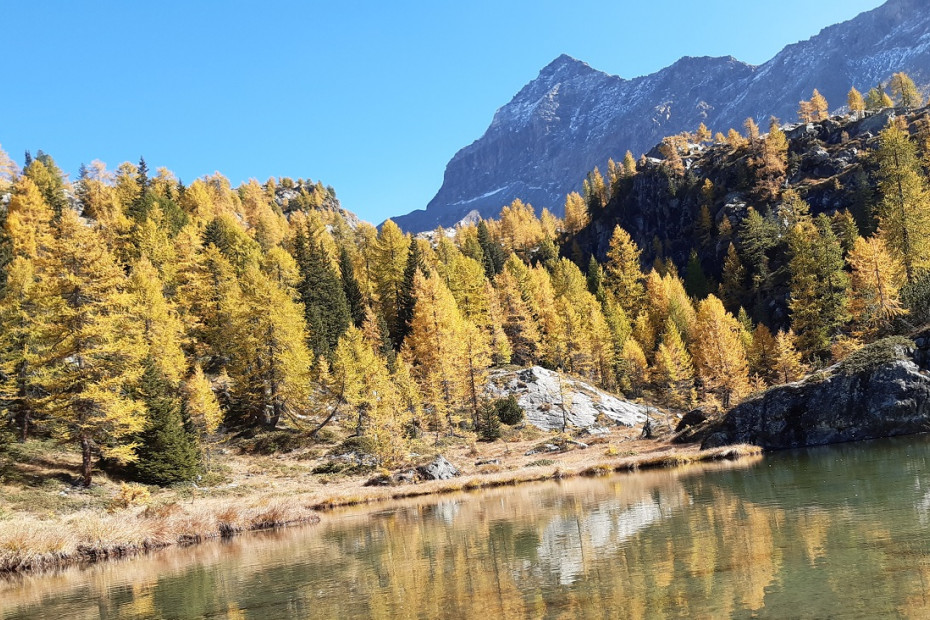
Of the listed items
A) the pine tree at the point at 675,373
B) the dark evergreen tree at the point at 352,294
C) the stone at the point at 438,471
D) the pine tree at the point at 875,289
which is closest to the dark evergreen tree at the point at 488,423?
the stone at the point at 438,471

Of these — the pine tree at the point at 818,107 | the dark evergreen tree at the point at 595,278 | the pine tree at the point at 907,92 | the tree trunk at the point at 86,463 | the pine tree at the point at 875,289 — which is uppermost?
the pine tree at the point at 818,107

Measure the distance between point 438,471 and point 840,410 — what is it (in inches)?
1044

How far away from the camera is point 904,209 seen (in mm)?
61125

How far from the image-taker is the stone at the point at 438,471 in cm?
4084

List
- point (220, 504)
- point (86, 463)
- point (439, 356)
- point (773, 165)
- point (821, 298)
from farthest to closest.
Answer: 1. point (773, 165)
2. point (821, 298)
3. point (439, 356)
4. point (86, 463)
5. point (220, 504)

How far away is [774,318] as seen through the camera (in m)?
86.9

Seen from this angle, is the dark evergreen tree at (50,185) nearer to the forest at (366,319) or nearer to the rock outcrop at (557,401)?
the forest at (366,319)

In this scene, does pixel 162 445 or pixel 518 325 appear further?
pixel 518 325

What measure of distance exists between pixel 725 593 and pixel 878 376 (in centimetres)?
3451

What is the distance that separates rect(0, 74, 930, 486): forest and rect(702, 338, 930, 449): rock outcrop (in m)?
A: 12.9

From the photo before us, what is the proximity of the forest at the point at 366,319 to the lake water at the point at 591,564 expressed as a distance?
61.3ft

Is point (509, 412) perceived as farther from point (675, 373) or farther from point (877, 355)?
point (877, 355)

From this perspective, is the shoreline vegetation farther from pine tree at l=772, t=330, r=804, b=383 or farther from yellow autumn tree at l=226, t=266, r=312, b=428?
pine tree at l=772, t=330, r=804, b=383

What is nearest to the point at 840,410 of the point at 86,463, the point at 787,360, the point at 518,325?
the point at 787,360
